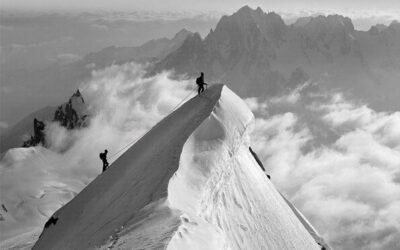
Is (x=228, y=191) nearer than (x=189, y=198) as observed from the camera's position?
No

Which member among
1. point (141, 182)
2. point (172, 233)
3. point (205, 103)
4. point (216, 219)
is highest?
point (205, 103)

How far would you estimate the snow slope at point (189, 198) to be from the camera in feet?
78.1

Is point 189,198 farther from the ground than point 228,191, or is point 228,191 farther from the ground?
point 228,191

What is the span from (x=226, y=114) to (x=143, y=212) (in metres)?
13.2

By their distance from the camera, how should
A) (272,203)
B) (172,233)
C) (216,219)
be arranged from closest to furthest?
(172,233), (216,219), (272,203)

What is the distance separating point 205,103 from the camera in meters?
40.8

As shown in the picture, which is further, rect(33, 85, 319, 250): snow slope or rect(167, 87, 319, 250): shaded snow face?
rect(167, 87, 319, 250): shaded snow face

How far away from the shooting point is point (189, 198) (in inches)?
1093

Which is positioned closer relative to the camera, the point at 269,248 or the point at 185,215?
the point at 185,215

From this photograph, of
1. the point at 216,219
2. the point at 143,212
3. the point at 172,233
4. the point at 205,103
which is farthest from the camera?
the point at 205,103

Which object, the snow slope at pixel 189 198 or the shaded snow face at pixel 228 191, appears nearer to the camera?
the snow slope at pixel 189 198

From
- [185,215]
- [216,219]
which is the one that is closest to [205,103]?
[216,219]

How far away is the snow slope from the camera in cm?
2380

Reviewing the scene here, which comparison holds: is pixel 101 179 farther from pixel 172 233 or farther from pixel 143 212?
pixel 172 233
